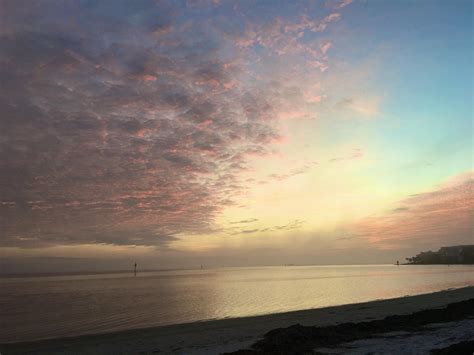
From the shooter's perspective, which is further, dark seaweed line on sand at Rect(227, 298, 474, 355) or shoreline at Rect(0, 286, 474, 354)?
shoreline at Rect(0, 286, 474, 354)

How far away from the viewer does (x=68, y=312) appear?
144 ft

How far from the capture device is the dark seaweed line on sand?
57.4 feet

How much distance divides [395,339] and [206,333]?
45.6 feet

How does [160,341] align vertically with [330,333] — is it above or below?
below

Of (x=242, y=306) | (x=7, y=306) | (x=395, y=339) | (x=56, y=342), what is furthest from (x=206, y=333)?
(x=7, y=306)

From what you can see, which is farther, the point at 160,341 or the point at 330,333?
the point at 160,341

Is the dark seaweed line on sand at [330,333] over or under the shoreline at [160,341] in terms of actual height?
over

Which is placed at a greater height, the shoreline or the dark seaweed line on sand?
the dark seaweed line on sand

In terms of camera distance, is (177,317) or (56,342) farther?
(177,317)

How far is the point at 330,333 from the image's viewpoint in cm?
2023

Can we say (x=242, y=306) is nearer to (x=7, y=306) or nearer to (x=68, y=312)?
(x=68, y=312)

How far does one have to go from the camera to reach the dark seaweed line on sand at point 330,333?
17.5 metres

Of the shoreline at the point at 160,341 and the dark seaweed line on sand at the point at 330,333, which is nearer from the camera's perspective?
the dark seaweed line on sand at the point at 330,333

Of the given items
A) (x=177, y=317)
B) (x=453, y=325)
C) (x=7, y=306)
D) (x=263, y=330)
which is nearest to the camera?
(x=453, y=325)
